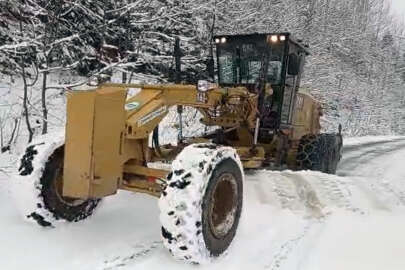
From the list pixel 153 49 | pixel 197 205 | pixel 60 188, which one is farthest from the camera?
pixel 153 49

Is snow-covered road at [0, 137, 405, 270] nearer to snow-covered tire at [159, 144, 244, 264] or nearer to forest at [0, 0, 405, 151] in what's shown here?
snow-covered tire at [159, 144, 244, 264]

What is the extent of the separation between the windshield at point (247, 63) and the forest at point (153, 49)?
1.50ft

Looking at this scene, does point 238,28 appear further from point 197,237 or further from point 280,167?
point 197,237

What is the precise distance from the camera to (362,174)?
36.4ft

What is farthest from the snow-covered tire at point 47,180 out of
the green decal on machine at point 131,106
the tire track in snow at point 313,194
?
the tire track in snow at point 313,194

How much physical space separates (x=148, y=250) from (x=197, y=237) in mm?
665

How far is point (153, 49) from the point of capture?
14.3 metres

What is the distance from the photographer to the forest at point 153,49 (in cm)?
896

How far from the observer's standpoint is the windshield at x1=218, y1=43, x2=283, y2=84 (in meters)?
8.18

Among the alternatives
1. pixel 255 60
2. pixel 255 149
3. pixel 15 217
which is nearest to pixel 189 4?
pixel 255 60

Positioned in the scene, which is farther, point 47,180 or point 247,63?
point 247,63

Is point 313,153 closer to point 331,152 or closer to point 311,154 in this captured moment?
point 311,154

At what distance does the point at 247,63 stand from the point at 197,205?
4.62 meters

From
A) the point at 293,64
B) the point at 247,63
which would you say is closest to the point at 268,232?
the point at 293,64
